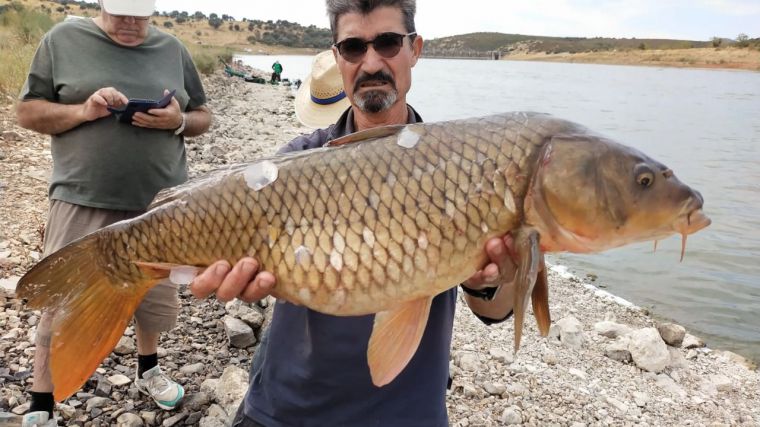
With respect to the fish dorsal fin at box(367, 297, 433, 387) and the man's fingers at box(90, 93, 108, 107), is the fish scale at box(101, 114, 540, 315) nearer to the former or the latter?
the fish dorsal fin at box(367, 297, 433, 387)

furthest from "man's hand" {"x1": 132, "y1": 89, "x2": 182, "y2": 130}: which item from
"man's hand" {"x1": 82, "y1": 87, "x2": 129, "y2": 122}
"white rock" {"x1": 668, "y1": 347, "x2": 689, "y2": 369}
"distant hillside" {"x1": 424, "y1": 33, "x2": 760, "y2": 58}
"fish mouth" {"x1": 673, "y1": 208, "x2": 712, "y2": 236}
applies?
"distant hillside" {"x1": 424, "y1": 33, "x2": 760, "y2": 58}

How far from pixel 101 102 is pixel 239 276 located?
4.33 feet

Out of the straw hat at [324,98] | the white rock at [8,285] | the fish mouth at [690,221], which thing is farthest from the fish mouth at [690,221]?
the white rock at [8,285]

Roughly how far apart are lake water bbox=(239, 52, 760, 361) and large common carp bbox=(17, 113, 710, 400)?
2812 mm

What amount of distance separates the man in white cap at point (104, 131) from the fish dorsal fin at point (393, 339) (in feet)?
4.95

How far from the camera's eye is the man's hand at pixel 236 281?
1.67 meters

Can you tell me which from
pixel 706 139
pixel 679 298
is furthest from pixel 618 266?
pixel 706 139

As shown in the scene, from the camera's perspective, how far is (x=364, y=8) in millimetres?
2184

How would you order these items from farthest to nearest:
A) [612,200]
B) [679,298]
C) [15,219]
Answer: [679,298]
[15,219]
[612,200]

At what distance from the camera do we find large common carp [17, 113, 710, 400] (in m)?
1.55

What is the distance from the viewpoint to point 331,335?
6.00 ft

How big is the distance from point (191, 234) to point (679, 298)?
18.0 ft

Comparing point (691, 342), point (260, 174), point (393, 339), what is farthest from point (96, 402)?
point (691, 342)

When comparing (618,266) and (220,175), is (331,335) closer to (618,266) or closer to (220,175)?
(220,175)
